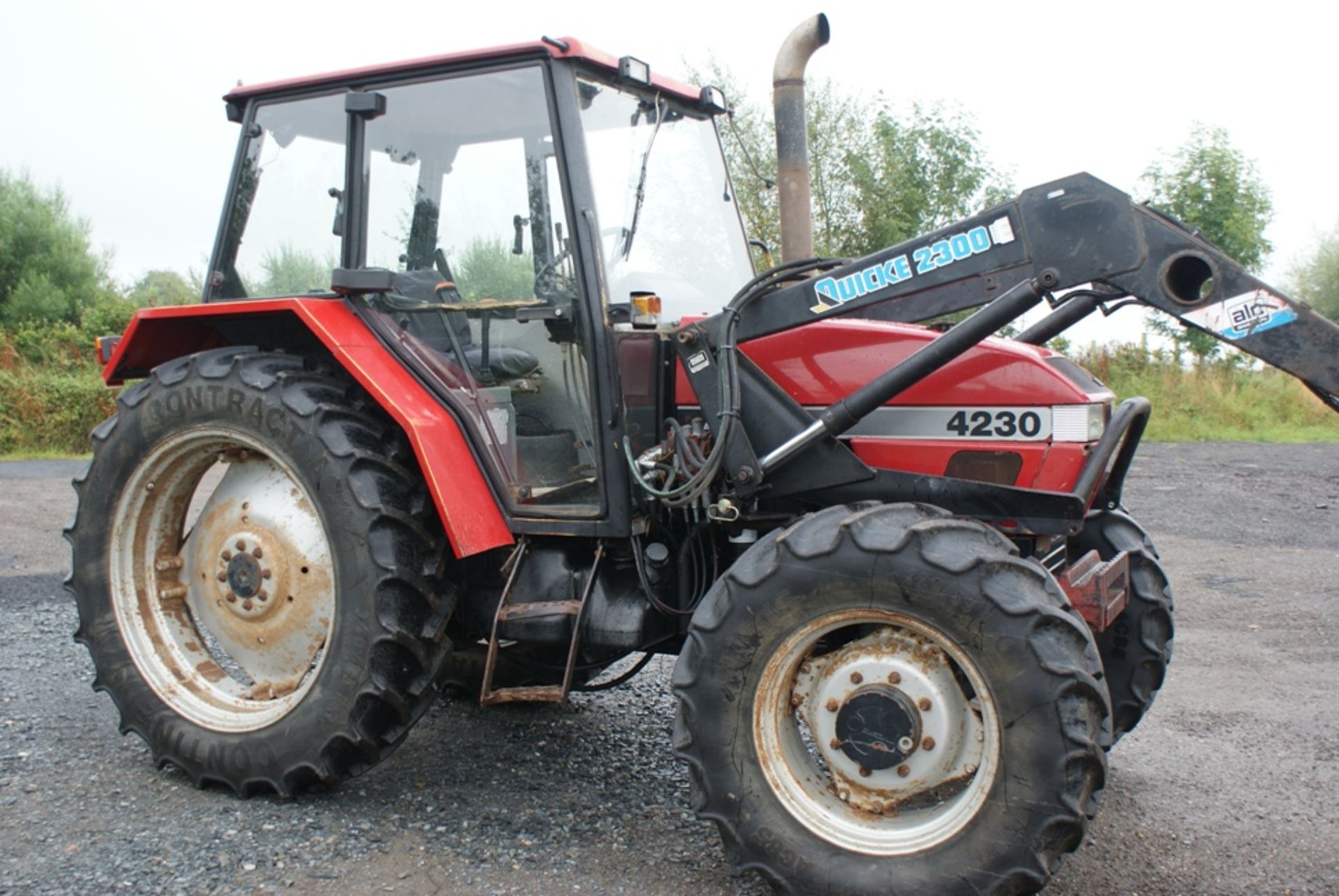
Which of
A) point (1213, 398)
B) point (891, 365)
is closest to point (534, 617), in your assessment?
point (891, 365)

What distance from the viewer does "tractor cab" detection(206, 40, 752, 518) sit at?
382cm

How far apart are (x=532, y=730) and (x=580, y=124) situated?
226 centimetres

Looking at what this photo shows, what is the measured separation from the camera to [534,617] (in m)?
3.84

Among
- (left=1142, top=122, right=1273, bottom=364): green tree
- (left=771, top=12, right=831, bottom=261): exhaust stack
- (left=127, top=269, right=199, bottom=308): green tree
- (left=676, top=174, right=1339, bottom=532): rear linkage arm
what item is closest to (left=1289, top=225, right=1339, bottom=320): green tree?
(left=1142, top=122, right=1273, bottom=364): green tree

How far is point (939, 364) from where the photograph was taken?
10.9 feet

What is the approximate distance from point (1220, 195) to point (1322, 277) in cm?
1242

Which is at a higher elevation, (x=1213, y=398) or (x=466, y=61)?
(x=466, y=61)

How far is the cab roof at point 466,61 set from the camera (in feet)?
12.4

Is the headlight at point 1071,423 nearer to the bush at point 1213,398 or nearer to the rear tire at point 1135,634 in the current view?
the rear tire at point 1135,634

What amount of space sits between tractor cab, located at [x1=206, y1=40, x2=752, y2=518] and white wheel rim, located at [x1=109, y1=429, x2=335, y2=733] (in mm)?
653

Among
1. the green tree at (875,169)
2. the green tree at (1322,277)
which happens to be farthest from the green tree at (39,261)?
the green tree at (1322,277)

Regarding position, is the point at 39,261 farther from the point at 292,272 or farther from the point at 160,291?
the point at 292,272

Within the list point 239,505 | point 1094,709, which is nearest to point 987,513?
point 1094,709

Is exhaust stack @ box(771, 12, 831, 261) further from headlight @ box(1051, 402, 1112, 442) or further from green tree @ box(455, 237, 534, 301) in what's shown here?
headlight @ box(1051, 402, 1112, 442)
